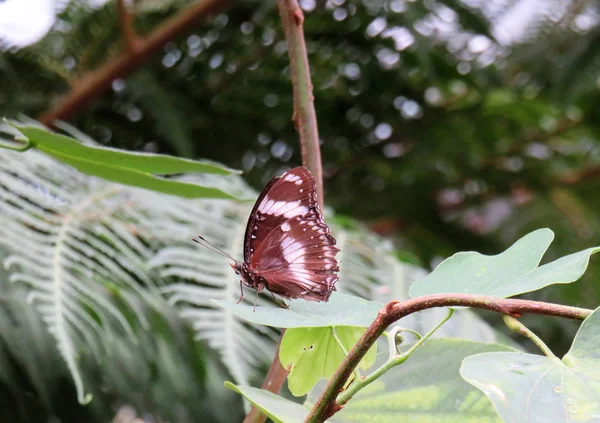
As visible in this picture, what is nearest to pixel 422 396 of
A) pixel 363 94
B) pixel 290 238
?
pixel 290 238

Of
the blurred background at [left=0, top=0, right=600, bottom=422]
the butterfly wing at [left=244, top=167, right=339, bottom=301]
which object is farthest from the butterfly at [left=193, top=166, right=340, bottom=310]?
the blurred background at [left=0, top=0, right=600, bottom=422]

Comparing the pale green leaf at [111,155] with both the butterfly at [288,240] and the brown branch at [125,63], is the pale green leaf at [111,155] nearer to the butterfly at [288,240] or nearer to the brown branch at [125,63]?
the butterfly at [288,240]

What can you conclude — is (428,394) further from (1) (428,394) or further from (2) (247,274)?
(2) (247,274)

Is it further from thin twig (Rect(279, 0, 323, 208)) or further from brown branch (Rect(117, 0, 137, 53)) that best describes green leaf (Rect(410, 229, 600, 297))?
brown branch (Rect(117, 0, 137, 53))

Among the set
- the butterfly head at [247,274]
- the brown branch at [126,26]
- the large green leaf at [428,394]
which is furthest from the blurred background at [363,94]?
the large green leaf at [428,394]

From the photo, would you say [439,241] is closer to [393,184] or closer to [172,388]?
[393,184]
